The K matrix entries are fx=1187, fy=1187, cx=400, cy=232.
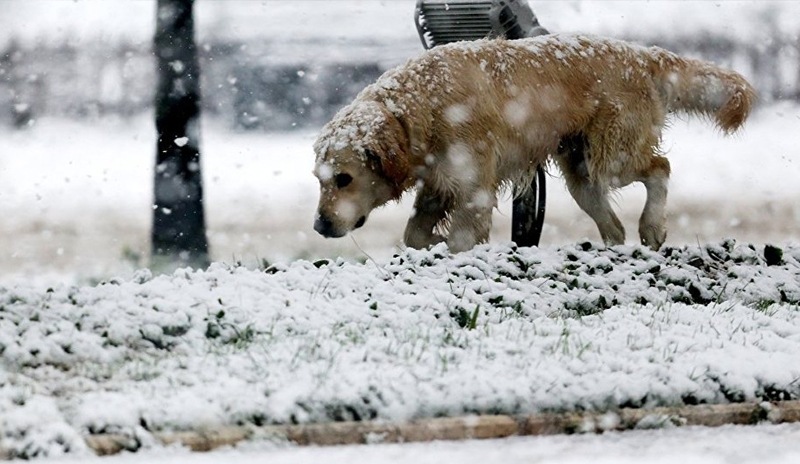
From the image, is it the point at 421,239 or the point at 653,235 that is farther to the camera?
the point at 653,235

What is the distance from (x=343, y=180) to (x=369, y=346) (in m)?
2.55

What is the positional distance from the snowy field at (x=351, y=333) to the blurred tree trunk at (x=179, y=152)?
341 mm

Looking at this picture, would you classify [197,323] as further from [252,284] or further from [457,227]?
[457,227]

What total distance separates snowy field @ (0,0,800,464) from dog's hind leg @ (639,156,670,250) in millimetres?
373

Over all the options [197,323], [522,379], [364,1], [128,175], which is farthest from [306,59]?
[522,379]

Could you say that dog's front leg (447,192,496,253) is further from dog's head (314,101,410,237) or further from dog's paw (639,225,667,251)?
dog's paw (639,225,667,251)

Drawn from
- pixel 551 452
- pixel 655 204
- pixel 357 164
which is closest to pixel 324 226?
pixel 357 164

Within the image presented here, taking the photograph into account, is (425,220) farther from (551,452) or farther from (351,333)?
(551,452)

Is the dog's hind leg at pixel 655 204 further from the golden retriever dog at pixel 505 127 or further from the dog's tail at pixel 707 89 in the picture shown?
the dog's tail at pixel 707 89

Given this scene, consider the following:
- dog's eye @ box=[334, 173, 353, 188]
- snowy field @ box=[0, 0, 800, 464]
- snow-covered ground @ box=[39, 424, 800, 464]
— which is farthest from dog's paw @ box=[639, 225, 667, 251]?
snow-covered ground @ box=[39, 424, 800, 464]

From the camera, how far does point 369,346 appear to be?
18.7 feet

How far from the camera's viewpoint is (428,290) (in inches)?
281

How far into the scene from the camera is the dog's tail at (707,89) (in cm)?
908

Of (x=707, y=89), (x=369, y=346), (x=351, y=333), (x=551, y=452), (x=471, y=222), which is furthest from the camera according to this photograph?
(x=707, y=89)
